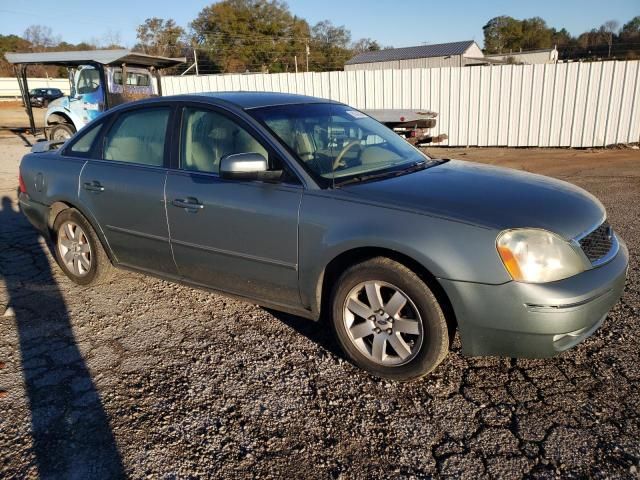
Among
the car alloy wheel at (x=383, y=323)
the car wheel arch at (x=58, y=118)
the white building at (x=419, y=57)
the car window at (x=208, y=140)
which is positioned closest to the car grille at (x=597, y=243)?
the car alloy wheel at (x=383, y=323)

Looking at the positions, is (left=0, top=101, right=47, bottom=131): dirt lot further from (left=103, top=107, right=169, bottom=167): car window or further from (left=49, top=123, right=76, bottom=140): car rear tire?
(left=103, top=107, right=169, bottom=167): car window

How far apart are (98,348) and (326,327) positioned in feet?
5.23

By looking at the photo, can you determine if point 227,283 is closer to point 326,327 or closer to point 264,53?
point 326,327

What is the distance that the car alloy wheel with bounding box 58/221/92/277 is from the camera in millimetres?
4520

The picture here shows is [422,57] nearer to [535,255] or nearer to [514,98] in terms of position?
[514,98]

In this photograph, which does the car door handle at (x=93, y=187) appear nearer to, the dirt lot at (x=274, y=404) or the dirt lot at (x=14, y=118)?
the dirt lot at (x=274, y=404)

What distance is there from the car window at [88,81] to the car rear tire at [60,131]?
1.14 meters

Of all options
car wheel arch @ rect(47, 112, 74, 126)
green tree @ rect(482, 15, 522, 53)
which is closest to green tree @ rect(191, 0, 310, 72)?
green tree @ rect(482, 15, 522, 53)

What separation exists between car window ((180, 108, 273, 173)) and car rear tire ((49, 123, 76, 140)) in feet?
40.0

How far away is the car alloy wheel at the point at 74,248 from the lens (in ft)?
14.8

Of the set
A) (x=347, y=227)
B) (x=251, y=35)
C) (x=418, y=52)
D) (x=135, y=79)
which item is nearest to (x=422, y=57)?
(x=418, y=52)

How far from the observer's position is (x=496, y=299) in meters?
2.56

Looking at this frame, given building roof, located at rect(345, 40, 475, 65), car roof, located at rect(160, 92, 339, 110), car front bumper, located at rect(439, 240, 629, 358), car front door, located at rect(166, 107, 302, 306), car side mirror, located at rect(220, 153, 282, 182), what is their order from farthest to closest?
building roof, located at rect(345, 40, 475, 65)
car roof, located at rect(160, 92, 339, 110)
car front door, located at rect(166, 107, 302, 306)
car side mirror, located at rect(220, 153, 282, 182)
car front bumper, located at rect(439, 240, 629, 358)

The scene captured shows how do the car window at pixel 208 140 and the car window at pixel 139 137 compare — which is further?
the car window at pixel 139 137
